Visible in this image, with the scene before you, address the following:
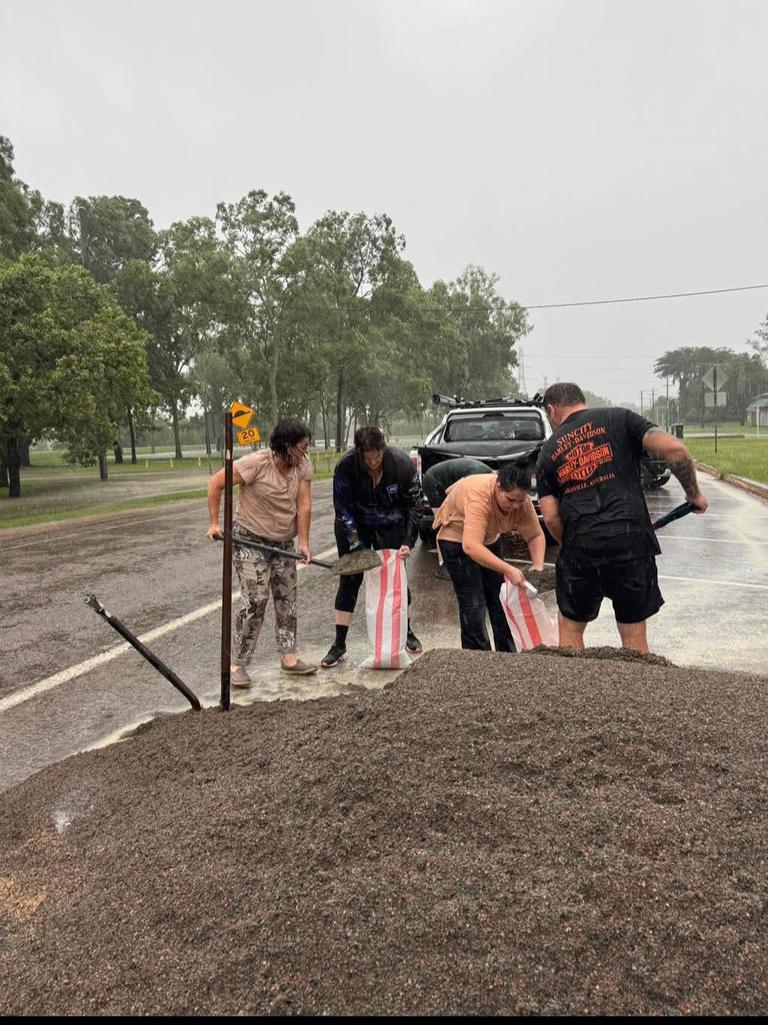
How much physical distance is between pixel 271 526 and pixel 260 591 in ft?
1.37

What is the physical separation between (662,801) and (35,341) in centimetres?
1879

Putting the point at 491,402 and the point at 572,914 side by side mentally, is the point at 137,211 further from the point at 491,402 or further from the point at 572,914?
the point at 572,914

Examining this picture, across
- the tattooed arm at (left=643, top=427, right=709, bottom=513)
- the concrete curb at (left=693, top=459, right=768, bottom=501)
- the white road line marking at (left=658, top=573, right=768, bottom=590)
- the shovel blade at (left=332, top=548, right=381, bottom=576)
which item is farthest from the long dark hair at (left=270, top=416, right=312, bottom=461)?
the concrete curb at (left=693, top=459, right=768, bottom=501)

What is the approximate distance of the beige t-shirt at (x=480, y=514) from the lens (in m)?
3.96

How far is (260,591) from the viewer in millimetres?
4449

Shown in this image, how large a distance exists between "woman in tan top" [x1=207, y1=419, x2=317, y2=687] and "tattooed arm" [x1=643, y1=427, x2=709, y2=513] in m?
2.01

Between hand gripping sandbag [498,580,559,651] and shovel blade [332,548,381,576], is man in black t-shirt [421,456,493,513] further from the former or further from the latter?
hand gripping sandbag [498,580,559,651]

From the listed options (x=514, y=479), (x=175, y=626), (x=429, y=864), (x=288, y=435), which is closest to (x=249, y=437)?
(x=175, y=626)

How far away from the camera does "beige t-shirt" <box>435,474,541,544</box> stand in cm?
396

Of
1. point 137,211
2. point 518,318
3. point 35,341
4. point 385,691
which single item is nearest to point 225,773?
point 385,691

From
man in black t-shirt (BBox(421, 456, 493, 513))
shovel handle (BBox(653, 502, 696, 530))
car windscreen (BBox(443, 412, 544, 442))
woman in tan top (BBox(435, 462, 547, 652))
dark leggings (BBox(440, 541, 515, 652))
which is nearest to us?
shovel handle (BBox(653, 502, 696, 530))

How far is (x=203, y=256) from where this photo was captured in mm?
34500

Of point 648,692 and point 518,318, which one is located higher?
point 518,318

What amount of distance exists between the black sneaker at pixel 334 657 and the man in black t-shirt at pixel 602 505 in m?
1.69
